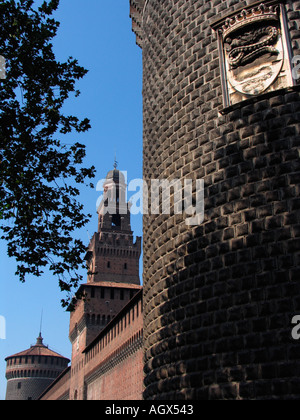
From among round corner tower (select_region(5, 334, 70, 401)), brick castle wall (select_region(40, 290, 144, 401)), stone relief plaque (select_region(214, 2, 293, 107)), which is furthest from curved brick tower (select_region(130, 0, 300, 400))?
round corner tower (select_region(5, 334, 70, 401))

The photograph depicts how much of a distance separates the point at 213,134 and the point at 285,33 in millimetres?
1360

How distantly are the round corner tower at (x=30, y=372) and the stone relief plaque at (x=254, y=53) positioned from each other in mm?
57289

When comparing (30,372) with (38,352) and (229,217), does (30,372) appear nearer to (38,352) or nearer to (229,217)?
(38,352)

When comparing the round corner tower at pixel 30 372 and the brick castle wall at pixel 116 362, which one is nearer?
the brick castle wall at pixel 116 362

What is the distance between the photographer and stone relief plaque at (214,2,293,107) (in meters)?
5.73

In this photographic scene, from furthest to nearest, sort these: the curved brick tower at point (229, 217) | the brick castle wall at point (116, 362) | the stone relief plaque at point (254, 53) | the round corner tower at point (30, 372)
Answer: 1. the round corner tower at point (30, 372)
2. the brick castle wall at point (116, 362)
3. the stone relief plaque at point (254, 53)
4. the curved brick tower at point (229, 217)

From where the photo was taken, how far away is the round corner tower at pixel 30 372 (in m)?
58.4

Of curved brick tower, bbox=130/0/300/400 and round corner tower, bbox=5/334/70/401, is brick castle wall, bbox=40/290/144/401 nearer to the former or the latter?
curved brick tower, bbox=130/0/300/400

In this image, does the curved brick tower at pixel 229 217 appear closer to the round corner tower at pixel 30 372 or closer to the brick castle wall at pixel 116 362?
the brick castle wall at pixel 116 362

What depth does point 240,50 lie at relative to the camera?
6090 millimetres

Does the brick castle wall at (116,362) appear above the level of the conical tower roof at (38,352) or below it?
below

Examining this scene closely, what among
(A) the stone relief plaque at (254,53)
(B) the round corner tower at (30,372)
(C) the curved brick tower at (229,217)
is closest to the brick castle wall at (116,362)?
(C) the curved brick tower at (229,217)

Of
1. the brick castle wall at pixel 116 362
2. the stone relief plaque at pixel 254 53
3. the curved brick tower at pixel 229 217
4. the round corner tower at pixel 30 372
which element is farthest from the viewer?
the round corner tower at pixel 30 372

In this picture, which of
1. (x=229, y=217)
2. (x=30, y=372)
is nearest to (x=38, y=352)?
(x=30, y=372)
